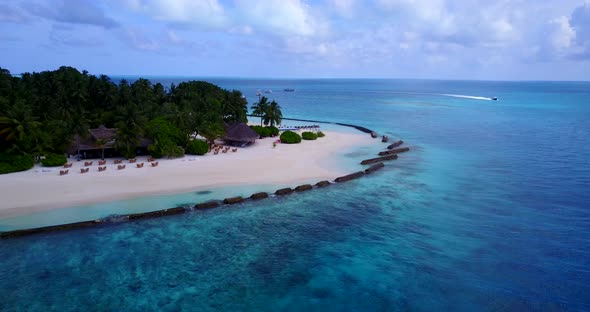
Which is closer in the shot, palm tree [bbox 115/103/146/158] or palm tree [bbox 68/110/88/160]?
palm tree [bbox 115/103/146/158]

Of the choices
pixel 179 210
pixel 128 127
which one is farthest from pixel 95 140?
pixel 179 210

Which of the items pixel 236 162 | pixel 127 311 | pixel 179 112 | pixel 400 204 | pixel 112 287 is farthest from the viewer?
pixel 179 112

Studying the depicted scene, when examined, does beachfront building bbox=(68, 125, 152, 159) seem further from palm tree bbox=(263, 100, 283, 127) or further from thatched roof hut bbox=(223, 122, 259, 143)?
palm tree bbox=(263, 100, 283, 127)

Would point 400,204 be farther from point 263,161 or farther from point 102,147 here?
point 102,147

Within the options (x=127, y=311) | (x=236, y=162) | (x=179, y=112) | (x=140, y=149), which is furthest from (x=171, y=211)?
(x=179, y=112)

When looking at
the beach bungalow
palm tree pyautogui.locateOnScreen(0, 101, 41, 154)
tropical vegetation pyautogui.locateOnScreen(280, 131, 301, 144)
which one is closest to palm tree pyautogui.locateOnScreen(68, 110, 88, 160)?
palm tree pyautogui.locateOnScreen(0, 101, 41, 154)

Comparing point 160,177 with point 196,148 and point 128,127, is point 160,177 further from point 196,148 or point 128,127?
point 196,148
